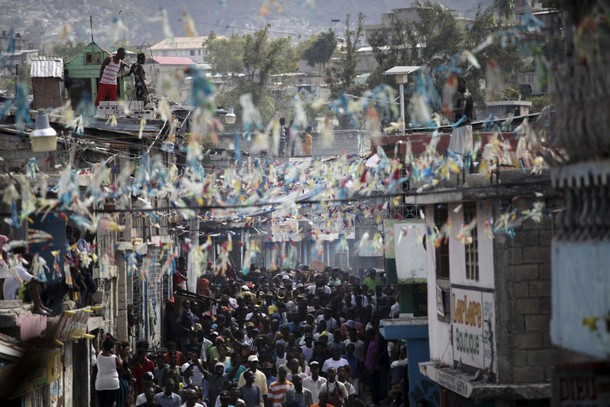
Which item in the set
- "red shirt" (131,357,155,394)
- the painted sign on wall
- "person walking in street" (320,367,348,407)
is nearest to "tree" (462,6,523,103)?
"red shirt" (131,357,155,394)

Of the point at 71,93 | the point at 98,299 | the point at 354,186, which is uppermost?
the point at 71,93

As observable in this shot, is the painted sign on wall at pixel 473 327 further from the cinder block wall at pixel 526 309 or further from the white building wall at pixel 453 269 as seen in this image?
the cinder block wall at pixel 526 309

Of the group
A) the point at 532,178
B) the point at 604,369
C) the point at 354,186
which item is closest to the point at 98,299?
the point at 354,186

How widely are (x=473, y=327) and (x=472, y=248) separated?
41.5 inches

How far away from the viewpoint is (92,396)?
23.6 meters

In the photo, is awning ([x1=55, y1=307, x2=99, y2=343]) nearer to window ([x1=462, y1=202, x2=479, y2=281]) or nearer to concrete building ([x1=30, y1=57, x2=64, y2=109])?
window ([x1=462, y1=202, x2=479, y2=281])

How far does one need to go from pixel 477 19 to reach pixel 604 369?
52.0m

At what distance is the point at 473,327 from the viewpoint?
19.0 metres

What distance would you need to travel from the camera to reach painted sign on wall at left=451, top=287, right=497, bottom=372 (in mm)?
Result: 18203

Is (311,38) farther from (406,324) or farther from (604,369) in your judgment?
(604,369)

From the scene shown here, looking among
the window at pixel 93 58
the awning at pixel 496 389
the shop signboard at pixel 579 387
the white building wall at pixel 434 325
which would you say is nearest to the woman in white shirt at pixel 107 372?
the white building wall at pixel 434 325

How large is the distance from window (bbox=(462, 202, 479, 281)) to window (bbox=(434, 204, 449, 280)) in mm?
927

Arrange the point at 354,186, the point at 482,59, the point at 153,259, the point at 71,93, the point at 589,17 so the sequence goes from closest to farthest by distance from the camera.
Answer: the point at 589,17 → the point at 354,186 → the point at 153,259 → the point at 71,93 → the point at 482,59

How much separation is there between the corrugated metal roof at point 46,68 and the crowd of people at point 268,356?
21.1 ft
